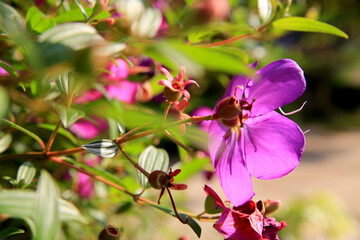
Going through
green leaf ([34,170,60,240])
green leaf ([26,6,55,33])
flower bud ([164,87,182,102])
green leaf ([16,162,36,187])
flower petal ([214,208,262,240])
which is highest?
green leaf ([26,6,55,33])

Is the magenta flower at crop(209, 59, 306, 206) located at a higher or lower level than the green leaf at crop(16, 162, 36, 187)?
higher

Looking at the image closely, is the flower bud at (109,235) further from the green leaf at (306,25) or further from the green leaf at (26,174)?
the green leaf at (306,25)

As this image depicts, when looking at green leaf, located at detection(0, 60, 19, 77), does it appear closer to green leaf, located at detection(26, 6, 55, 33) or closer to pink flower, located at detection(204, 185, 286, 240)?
green leaf, located at detection(26, 6, 55, 33)

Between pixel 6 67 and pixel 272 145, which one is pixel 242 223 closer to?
pixel 272 145

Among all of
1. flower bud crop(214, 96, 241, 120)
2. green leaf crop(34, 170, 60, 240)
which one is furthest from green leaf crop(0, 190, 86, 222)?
flower bud crop(214, 96, 241, 120)

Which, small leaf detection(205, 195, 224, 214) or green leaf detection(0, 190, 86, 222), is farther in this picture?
small leaf detection(205, 195, 224, 214)

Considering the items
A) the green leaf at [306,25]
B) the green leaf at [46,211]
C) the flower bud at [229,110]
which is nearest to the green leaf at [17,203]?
the green leaf at [46,211]
